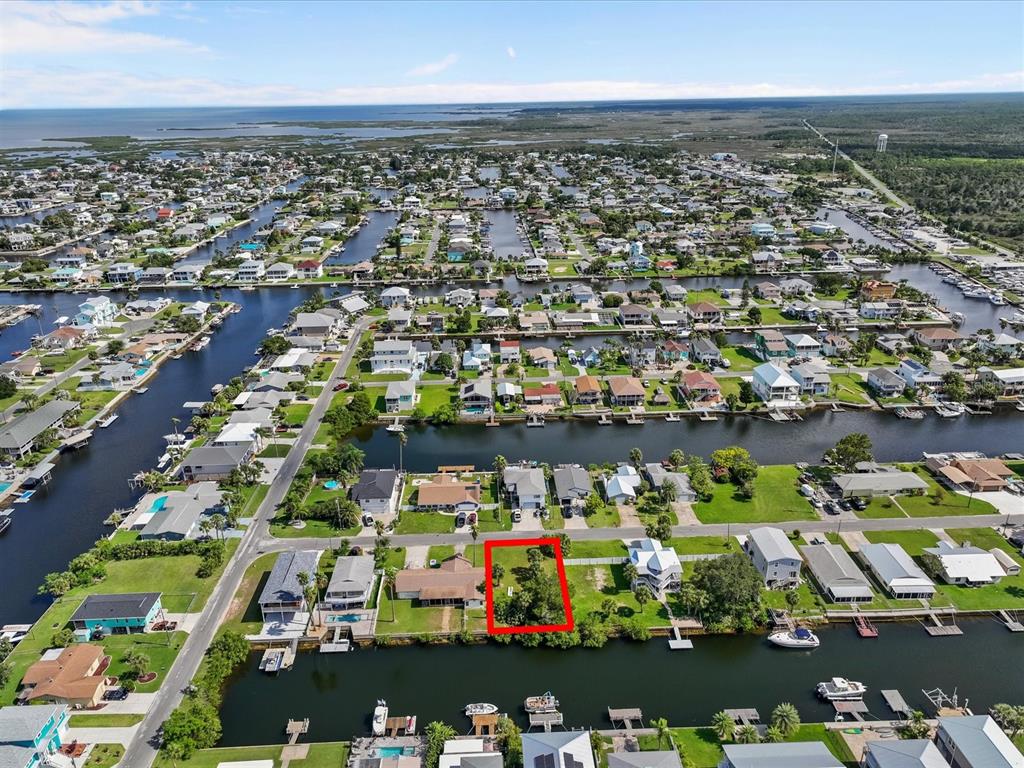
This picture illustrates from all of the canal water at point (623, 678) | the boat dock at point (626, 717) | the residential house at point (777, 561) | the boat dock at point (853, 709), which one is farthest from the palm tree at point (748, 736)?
the residential house at point (777, 561)

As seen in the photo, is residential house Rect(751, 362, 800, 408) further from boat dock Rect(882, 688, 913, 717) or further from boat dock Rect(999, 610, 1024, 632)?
boat dock Rect(882, 688, 913, 717)

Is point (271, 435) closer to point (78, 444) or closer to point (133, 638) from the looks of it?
point (78, 444)

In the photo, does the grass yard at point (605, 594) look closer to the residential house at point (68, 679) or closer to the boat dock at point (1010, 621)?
the boat dock at point (1010, 621)

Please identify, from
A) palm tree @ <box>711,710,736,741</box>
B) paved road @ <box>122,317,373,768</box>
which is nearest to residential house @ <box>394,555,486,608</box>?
paved road @ <box>122,317,373,768</box>

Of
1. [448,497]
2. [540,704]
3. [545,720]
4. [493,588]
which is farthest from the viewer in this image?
[448,497]

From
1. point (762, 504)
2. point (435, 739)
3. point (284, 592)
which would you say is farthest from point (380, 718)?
point (762, 504)

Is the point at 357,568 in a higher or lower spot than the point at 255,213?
lower

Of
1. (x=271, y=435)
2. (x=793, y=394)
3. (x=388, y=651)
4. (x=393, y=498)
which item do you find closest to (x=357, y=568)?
(x=388, y=651)

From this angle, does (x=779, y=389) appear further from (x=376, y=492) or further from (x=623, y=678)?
(x=376, y=492)
